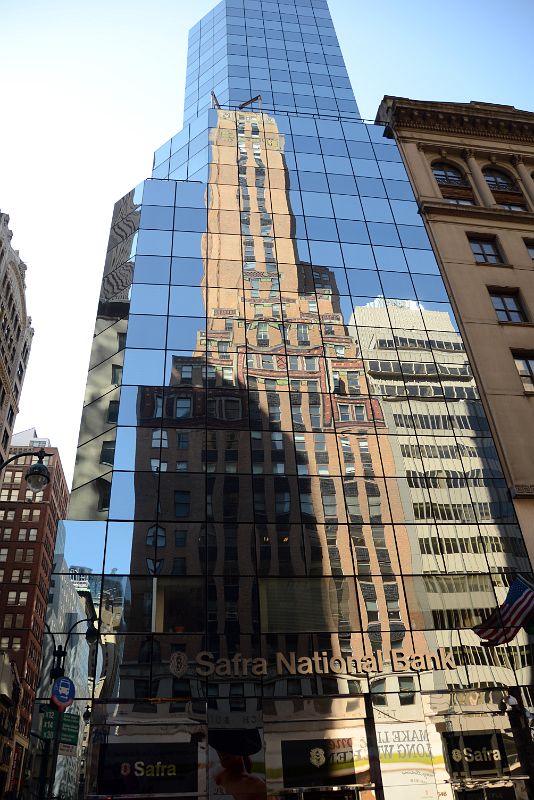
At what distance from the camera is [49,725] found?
18.3 metres

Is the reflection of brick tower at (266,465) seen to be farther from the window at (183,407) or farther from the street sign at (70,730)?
the street sign at (70,730)

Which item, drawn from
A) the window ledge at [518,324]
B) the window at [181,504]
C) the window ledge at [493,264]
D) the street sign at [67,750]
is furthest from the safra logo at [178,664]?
the window ledge at [493,264]

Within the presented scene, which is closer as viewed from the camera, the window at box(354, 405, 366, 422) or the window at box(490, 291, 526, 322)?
the window at box(354, 405, 366, 422)

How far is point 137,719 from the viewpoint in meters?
19.5

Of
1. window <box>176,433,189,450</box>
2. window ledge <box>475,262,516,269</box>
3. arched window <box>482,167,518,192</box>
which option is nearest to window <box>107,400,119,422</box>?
window <box>176,433,189,450</box>

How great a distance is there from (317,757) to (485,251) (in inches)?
1084

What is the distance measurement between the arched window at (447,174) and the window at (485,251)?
573 cm

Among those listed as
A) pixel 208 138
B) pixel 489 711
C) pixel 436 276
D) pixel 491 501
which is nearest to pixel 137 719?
pixel 489 711

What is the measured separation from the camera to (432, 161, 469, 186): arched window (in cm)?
3934

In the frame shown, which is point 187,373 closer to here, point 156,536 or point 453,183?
point 156,536

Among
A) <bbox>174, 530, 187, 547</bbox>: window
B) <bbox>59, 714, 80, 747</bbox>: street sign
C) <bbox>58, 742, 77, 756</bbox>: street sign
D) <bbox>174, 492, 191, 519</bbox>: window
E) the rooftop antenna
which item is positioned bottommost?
<bbox>58, 742, 77, 756</bbox>: street sign

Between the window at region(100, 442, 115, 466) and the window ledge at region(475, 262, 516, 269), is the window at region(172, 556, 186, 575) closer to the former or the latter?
the window at region(100, 442, 115, 466)

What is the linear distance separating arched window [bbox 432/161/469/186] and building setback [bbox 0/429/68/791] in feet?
276

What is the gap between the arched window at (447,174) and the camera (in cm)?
3934
